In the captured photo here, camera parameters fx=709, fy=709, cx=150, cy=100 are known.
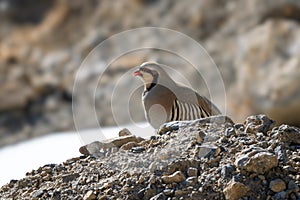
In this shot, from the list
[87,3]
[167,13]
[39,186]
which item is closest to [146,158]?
[39,186]

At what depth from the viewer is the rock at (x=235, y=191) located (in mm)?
4363

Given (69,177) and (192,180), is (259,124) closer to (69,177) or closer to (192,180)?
(192,180)

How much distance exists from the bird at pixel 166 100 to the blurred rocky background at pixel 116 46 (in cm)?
846

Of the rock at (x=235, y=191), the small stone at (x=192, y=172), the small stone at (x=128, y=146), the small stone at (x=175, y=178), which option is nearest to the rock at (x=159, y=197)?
the small stone at (x=175, y=178)

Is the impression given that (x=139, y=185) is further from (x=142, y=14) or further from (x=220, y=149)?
(x=142, y=14)

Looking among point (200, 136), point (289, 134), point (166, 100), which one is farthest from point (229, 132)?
point (166, 100)

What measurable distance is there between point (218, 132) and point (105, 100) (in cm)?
1307

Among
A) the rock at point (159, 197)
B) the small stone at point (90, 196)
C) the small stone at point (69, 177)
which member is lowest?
the rock at point (159, 197)

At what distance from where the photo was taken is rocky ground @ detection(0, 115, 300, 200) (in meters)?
4.47

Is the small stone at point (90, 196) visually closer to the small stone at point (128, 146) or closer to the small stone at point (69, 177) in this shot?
the small stone at point (69, 177)

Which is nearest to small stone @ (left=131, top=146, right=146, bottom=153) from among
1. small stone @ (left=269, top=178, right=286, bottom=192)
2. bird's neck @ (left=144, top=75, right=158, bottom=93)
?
small stone @ (left=269, top=178, right=286, bottom=192)

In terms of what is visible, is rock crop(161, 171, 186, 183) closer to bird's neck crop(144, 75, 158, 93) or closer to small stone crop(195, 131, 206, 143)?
small stone crop(195, 131, 206, 143)

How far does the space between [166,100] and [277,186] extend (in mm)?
2365

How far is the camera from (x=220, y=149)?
15.8ft
